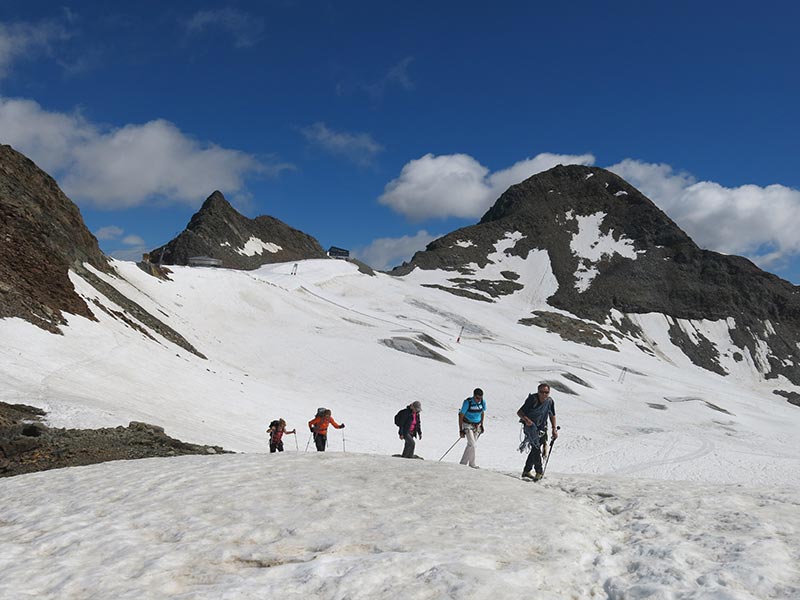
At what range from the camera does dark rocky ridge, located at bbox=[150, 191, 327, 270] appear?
107438mm

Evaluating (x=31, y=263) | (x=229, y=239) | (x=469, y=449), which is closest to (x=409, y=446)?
(x=469, y=449)

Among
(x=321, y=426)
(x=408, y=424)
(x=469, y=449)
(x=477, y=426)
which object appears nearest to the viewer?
(x=469, y=449)

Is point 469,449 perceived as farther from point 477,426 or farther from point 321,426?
point 321,426

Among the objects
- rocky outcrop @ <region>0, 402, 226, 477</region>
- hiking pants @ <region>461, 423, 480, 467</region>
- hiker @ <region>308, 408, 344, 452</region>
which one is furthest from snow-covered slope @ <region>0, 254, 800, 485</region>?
hiking pants @ <region>461, 423, 480, 467</region>

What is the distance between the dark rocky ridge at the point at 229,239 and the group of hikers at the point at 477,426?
3518 inches

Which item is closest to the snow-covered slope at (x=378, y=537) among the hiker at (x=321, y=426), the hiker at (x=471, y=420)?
the hiker at (x=471, y=420)

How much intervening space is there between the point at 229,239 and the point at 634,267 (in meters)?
90.9

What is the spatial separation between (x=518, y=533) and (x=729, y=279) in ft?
470

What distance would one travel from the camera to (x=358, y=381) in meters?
40.5

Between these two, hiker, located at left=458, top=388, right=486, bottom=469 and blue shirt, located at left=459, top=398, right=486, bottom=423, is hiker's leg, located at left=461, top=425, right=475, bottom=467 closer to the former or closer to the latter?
hiker, located at left=458, top=388, right=486, bottom=469

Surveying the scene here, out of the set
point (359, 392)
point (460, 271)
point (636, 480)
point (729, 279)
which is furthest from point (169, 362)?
point (729, 279)

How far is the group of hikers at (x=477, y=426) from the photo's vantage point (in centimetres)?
1217

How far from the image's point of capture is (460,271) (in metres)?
125

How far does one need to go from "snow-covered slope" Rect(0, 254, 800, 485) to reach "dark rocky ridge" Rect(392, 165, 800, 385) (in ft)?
125
